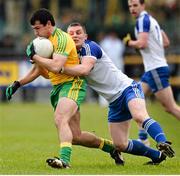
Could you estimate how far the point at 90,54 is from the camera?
35.9 ft

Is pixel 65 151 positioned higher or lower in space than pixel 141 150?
higher

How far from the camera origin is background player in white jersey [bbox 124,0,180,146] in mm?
14609

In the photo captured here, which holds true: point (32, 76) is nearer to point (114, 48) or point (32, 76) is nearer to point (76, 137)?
point (76, 137)

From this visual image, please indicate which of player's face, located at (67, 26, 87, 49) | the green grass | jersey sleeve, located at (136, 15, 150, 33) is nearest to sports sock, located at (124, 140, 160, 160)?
the green grass

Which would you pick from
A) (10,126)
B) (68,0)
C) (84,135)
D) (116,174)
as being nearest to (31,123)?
(10,126)

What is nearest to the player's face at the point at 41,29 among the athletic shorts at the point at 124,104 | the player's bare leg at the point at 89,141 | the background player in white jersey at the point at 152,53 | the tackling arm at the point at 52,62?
the tackling arm at the point at 52,62

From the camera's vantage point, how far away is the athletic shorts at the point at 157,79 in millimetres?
14836

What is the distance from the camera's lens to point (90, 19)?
3064cm

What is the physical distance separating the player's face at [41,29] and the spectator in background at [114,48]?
17579 mm

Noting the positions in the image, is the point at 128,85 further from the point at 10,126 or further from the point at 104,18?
the point at 104,18

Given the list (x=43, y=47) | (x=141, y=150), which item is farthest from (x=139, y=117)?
(x=43, y=47)

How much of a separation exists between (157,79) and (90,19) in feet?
52.4

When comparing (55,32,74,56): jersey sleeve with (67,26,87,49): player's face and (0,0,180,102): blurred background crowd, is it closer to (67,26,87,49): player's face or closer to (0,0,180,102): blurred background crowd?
(67,26,87,49): player's face

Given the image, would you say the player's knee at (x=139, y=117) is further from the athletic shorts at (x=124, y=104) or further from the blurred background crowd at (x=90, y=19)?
the blurred background crowd at (x=90, y=19)
